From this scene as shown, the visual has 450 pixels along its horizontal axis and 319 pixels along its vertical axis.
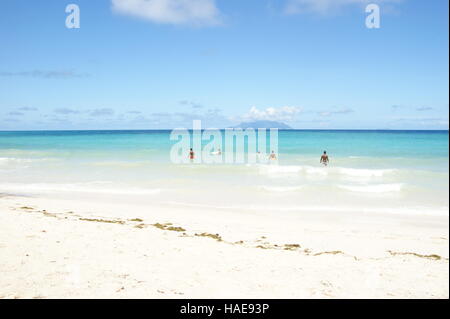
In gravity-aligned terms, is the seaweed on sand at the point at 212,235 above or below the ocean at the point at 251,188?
below

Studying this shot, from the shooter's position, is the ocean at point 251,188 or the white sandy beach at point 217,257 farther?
the ocean at point 251,188

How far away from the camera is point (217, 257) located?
7098mm

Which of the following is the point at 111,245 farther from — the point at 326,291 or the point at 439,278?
the point at 439,278

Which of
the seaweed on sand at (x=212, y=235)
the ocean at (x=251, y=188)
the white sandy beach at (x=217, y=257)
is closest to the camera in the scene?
the white sandy beach at (x=217, y=257)

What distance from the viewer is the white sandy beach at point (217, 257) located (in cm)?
552

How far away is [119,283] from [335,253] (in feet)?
15.9

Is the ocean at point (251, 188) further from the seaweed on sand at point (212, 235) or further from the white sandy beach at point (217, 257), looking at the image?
the seaweed on sand at point (212, 235)

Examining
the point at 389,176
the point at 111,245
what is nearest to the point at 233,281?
the point at 111,245

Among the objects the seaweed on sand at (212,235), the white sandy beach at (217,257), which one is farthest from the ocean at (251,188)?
the seaweed on sand at (212,235)

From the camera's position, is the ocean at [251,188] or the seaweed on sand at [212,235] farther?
the ocean at [251,188]

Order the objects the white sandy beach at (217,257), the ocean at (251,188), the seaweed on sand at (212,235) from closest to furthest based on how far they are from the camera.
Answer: the white sandy beach at (217,257) < the seaweed on sand at (212,235) < the ocean at (251,188)

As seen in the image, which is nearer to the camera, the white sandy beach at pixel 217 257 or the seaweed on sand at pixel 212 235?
the white sandy beach at pixel 217 257

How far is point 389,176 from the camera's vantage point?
80.7 feet
